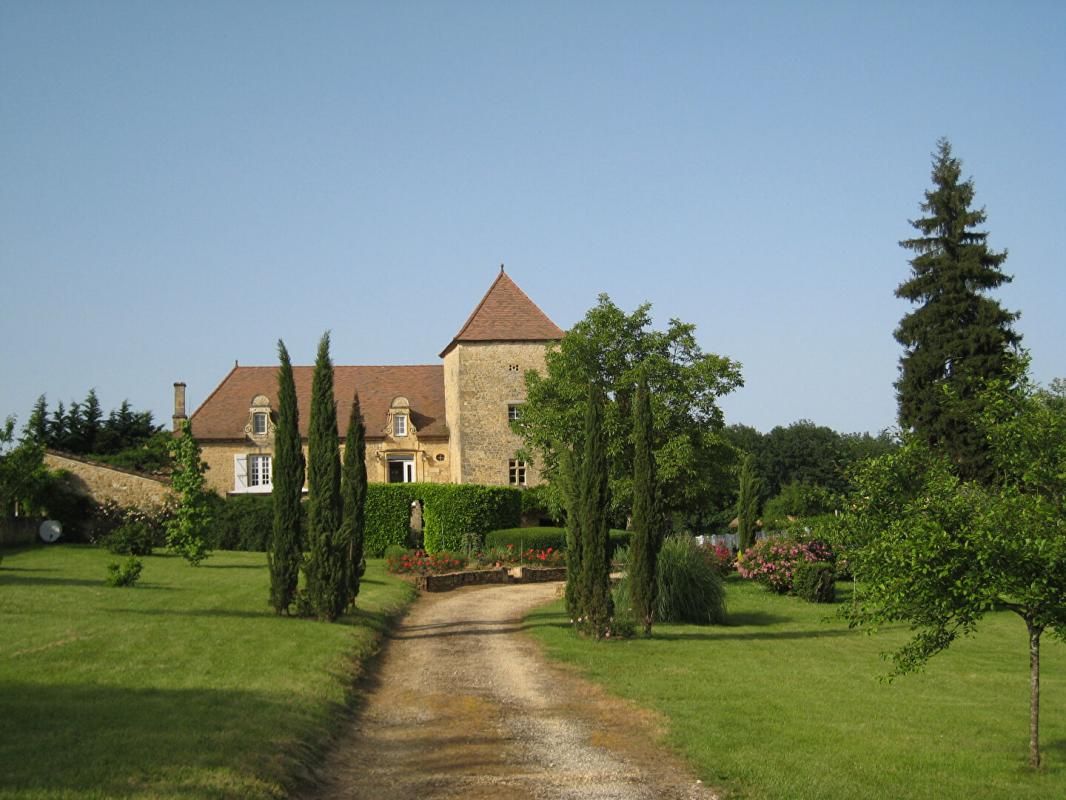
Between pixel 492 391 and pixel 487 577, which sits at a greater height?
pixel 492 391

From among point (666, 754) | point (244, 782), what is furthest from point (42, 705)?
point (666, 754)

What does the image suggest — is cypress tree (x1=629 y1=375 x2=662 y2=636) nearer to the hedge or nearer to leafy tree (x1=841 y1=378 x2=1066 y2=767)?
leafy tree (x1=841 y1=378 x2=1066 y2=767)

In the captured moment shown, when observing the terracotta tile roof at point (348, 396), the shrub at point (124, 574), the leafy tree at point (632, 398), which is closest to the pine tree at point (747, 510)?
the leafy tree at point (632, 398)

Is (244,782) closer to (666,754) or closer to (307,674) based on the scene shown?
(666,754)

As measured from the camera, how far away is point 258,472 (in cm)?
4772

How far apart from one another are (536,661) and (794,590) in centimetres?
1472

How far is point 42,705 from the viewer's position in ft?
32.9

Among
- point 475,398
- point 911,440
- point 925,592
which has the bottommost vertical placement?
point 925,592

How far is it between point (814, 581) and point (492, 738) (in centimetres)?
1962

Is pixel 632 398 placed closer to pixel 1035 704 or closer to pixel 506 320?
pixel 506 320

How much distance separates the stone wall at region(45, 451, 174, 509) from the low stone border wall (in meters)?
14.2

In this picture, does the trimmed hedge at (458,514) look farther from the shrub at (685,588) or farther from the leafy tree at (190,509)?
the shrub at (685,588)

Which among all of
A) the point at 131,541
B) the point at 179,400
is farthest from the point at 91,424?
the point at 131,541

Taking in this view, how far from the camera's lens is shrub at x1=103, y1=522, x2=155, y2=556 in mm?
33281
